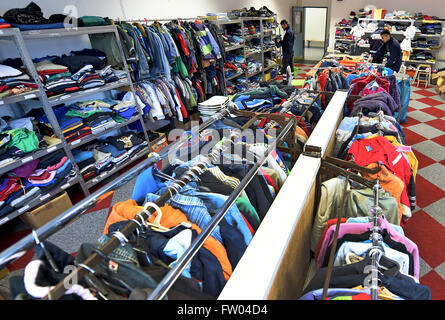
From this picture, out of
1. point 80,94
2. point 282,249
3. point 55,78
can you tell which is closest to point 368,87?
point 282,249

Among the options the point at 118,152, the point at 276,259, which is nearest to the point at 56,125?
the point at 118,152

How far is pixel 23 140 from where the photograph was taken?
2.35m

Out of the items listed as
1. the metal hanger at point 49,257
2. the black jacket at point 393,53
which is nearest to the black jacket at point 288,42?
the black jacket at point 393,53

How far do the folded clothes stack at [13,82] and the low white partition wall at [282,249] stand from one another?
8.55 ft

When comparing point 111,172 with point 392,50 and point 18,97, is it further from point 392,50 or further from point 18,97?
point 392,50

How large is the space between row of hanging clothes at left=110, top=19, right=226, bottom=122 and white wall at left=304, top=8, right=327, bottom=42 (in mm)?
8715

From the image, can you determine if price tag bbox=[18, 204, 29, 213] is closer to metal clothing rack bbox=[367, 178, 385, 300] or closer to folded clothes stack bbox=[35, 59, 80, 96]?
folded clothes stack bbox=[35, 59, 80, 96]

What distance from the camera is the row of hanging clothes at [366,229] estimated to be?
2.92ft

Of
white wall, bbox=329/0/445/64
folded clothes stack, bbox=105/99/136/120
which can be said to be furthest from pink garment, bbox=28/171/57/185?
white wall, bbox=329/0/445/64

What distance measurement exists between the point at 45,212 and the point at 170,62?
8.68 feet

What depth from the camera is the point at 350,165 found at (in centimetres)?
137

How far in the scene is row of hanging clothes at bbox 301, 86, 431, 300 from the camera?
2.92ft

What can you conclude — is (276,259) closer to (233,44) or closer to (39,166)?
(39,166)

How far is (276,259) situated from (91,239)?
7.27 feet
